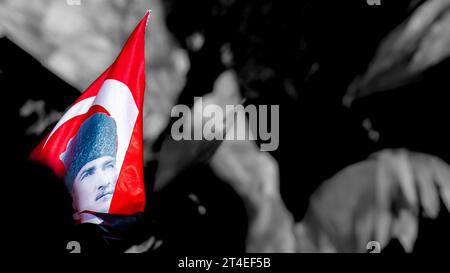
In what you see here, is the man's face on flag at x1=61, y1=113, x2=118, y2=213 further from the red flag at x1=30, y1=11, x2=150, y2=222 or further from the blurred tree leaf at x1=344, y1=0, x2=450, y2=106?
the blurred tree leaf at x1=344, y1=0, x2=450, y2=106

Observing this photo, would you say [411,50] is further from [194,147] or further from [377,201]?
[194,147]

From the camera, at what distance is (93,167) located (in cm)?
171

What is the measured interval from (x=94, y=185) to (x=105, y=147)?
0.16 metres

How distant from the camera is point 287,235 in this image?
8.01 ft

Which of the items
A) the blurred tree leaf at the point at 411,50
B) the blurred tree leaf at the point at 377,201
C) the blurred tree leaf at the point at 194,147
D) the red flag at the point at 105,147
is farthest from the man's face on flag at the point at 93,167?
the blurred tree leaf at the point at 411,50

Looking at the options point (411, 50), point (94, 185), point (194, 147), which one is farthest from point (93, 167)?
point (411, 50)

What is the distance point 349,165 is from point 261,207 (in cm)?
56

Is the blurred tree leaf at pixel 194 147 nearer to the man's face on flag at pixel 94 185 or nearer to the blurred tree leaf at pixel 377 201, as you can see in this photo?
the blurred tree leaf at pixel 377 201

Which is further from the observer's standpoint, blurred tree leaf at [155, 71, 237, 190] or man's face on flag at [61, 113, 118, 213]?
blurred tree leaf at [155, 71, 237, 190]

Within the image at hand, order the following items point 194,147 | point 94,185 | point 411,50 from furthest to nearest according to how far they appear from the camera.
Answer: point 194,147
point 411,50
point 94,185

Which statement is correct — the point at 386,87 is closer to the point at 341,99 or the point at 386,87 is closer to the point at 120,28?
the point at 341,99

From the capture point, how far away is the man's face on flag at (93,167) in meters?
1.70

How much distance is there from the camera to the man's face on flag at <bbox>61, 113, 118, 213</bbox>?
1.70 metres

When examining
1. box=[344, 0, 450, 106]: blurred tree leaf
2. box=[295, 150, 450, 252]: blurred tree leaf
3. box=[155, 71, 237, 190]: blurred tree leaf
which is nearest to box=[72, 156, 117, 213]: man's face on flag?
box=[155, 71, 237, 190]: blurred tree leaf
